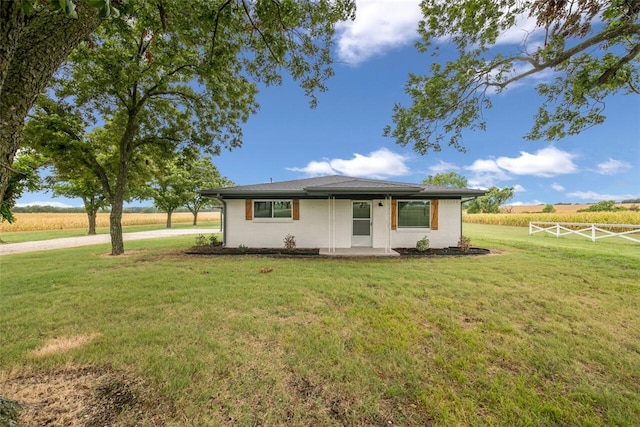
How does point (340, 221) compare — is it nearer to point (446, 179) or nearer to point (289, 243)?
point (289, 243)

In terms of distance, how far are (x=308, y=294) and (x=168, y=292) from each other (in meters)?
2.75

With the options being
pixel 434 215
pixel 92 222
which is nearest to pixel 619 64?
pixel 434 215

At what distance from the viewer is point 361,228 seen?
1009 cm

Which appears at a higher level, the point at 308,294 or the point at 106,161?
the point at 106,161

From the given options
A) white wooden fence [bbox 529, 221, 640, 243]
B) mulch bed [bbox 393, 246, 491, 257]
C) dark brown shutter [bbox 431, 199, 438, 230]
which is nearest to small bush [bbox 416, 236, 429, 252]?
mulch bed [bbox 393, 246, 491, 257]

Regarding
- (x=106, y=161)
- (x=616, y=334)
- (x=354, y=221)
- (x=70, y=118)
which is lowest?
(x=616, y=334)

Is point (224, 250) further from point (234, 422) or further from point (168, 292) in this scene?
point (234, 422)

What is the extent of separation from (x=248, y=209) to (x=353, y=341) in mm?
7764

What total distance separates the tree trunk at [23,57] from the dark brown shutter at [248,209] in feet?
26.2

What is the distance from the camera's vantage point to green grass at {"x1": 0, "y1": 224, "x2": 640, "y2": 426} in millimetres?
2143

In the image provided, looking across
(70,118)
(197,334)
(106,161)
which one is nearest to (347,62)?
(197,334)

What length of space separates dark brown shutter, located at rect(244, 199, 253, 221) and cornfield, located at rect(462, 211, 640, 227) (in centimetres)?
2659

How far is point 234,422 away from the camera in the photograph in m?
1.94

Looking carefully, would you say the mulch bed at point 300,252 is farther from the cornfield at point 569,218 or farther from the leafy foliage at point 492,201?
the leafy foliage at point 492,201
